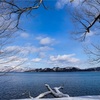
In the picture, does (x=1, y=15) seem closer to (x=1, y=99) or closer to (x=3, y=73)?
Result: (x=3, y=73)

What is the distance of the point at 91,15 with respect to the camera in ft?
36.7

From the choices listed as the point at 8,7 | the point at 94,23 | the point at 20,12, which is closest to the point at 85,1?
the point at 94,23

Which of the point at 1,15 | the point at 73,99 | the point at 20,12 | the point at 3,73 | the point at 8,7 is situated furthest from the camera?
the point at 73,99

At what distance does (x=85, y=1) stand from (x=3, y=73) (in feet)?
18.6

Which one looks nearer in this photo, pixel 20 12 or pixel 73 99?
pixel 20 12

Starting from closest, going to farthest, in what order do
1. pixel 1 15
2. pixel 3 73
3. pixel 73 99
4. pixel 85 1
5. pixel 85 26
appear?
pixel 3 73 → pixel 1 15 → pixel 73 99 → pixel 85 1 → pixel 85 26

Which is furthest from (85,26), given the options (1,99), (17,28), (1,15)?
(1,99)

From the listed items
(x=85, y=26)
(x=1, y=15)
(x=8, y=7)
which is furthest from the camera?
(x=85, y=26)

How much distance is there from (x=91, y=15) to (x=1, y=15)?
570 centimetres

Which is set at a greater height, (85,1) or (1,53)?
(85,1)

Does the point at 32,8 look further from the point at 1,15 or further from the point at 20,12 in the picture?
the point at 1,15

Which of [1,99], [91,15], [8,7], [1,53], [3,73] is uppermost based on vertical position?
[91,15]

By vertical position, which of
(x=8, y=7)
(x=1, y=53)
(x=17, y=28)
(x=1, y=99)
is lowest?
(x=1, y=99)

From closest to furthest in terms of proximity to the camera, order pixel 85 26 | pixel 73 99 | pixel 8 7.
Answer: pixel 8 7 → pixel 73 99 → pixel 85 26
